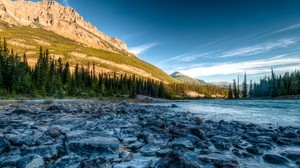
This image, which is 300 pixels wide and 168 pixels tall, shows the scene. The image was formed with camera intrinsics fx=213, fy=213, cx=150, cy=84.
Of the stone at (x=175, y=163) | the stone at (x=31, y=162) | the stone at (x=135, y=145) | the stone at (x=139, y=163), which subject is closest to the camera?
the stone at (x=175, y=163)

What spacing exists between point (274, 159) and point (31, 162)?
292 inches

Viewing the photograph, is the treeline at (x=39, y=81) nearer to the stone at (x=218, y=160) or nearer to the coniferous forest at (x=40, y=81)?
the coniferous forest at (x=40, y=81)

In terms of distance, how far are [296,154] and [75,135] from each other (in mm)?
8230

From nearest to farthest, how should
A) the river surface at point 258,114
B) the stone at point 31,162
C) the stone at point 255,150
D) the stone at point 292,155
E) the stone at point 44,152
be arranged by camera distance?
the stone at point 31,162
the stone at point 44,152
the stone at point 292,155
the stone at point 255,150
the river surface at point 258,114

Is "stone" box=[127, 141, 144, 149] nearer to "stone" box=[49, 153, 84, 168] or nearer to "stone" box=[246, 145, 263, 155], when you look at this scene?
"stone" box=[49, 153, 84, 168]

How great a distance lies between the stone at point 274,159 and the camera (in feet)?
22.6

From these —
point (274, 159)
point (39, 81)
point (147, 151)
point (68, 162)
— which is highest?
point (39, 81)

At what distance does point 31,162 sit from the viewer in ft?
18.7

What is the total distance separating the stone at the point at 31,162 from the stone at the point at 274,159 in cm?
699

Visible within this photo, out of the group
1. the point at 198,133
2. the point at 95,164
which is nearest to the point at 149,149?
the point at 95,164

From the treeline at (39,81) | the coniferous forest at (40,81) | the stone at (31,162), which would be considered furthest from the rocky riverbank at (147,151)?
the treeline at (39,81)

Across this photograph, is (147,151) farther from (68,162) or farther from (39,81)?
(39,81)

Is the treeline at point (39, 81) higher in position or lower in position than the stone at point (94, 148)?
higher

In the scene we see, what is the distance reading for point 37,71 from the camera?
239 ft
